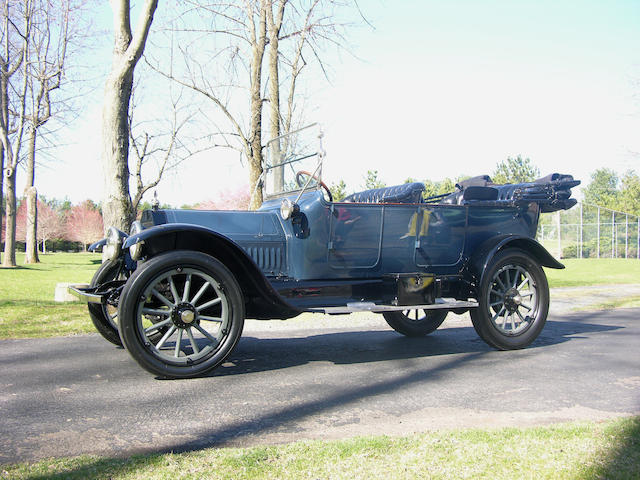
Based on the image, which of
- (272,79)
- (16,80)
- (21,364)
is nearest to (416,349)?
(21,364)

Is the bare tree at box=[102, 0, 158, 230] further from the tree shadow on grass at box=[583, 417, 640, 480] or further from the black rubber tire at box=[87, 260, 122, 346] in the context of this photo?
the tree shadow on grass at box=[583, 417, 640, 480]

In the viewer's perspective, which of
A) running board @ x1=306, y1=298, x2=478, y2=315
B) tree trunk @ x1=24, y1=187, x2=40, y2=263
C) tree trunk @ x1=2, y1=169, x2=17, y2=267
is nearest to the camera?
running board @ x1=306, y1=298, x2=478, y2=315

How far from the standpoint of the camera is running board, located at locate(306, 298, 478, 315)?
4773 millimetres

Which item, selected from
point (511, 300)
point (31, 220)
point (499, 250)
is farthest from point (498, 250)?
point (31, 220)

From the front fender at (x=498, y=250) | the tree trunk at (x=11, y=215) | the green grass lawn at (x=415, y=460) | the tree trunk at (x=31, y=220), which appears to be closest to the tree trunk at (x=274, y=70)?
the front fender at (x=498, y=250)

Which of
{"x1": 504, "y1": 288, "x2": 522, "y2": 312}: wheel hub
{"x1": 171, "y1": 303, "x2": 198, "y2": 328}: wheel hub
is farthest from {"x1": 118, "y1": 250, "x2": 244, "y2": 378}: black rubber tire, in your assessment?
{"x1": 504, "y1": 288, "x2": 522, "y2": 312}: wheel hub

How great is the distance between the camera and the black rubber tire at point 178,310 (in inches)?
162

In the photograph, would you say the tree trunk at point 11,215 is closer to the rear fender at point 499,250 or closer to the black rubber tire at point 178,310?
the black rubber tire at point 178,310

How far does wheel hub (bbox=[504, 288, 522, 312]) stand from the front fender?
0.42 metres

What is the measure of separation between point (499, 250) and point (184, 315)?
330cm

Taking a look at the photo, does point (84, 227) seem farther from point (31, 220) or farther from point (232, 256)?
point (232, 256)

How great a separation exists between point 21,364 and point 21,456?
246cm

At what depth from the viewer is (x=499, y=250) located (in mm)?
5785

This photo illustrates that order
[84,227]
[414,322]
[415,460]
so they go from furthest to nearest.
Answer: [84,227], [414,322], [415,460]
